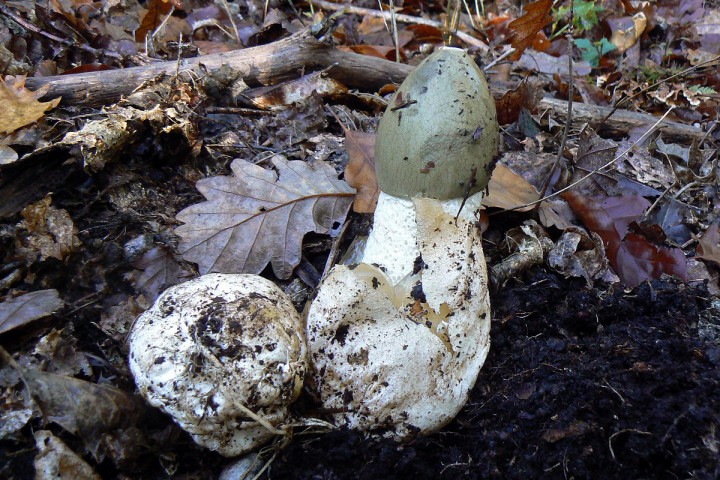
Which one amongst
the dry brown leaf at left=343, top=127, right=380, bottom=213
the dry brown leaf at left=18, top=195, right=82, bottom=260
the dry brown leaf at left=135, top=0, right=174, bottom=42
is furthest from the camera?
the dry brown leaf at left=135, top=0, right=174, bottom=42

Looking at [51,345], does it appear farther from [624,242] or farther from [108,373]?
[624,242]

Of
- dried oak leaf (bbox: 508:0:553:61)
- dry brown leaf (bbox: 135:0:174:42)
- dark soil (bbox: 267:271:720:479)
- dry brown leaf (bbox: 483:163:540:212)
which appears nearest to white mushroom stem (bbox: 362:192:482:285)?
dark soil (bbox: 267:271:720:479)

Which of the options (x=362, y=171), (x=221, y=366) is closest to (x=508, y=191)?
(x=362, y=171)

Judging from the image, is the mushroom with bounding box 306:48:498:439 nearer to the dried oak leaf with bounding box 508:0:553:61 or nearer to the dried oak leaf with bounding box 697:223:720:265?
the dried oak leaf with bounding box 508:0:553:61

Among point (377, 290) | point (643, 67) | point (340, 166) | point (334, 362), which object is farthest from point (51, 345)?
point (643, 67)

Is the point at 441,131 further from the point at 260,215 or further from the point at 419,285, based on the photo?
the point at 260,215
